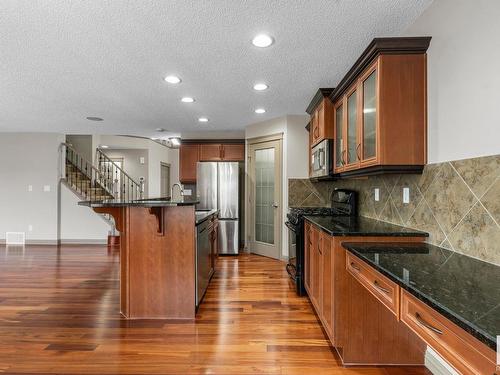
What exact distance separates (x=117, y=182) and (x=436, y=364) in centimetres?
838

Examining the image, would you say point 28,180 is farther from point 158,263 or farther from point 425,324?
point 425,324

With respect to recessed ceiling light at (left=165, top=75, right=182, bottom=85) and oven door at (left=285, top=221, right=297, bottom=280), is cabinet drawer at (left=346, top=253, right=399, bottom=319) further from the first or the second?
recessed ceiling light at (left=165, top=75, right=182, bottom=85)

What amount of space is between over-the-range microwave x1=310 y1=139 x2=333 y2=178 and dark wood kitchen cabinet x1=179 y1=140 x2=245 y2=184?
2495 millimetres

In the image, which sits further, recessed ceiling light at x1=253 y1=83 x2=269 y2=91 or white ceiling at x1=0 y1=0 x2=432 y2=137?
recessed ceiling light at x1=253 y1=83 x2=269 y2=91

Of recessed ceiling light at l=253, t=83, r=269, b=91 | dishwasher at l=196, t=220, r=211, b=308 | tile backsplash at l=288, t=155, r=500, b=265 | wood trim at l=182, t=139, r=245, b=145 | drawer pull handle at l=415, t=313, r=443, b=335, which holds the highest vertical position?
recessed ceiling light at l=253, t=83, r=269, b=91

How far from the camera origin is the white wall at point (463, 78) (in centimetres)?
143

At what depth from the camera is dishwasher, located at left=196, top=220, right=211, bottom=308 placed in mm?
2852

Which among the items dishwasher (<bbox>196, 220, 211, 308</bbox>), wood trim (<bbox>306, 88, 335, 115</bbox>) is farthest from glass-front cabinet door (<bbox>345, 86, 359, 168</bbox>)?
dishwasher (<bbox>196, 220, 211, 308</bbox>)

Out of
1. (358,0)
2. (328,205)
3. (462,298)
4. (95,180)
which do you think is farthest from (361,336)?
(95,180)

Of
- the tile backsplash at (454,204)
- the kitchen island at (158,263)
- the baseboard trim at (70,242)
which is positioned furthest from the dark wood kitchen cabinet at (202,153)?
the tile backsplash at (454,204)

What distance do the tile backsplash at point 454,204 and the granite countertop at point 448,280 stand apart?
83 mm

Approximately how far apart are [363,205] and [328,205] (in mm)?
1503

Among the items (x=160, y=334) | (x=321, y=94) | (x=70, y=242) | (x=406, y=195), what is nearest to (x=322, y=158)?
(x=321, y=94)

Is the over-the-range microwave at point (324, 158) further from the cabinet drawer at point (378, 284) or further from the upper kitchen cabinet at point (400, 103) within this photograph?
the cabinet drawer at point (378, 284)
